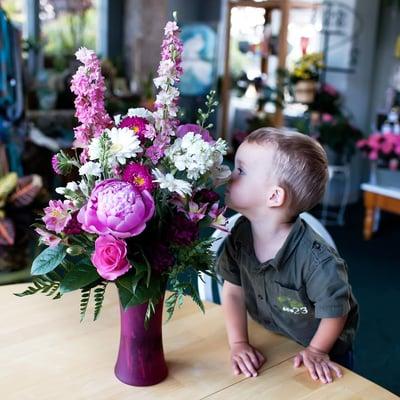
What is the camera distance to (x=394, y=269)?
3500mm

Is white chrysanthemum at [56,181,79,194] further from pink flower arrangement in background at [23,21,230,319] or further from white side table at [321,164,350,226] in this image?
white side table at [321,164,350,226]

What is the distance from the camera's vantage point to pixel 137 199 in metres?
0.77

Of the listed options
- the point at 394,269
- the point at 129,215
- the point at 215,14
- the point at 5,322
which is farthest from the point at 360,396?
the point at 215,14

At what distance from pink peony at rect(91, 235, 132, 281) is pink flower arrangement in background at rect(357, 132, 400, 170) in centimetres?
337

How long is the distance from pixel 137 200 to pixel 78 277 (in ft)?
0.53

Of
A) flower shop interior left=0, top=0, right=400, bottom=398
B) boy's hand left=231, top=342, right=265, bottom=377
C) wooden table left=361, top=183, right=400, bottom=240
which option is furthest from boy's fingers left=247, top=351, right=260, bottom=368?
wooden table left=361, top=183, right=400, bottom=240

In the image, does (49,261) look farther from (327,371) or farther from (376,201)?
(376,201)

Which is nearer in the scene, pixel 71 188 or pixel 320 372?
pixel 71 188

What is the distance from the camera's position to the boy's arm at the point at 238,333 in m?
1.05

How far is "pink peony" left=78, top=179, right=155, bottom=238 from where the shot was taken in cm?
76

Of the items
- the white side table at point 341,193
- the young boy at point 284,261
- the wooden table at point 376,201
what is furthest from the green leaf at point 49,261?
the white side table at point 341,193

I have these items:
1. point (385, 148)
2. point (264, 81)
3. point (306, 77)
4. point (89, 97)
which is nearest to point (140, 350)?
point (89, 97)

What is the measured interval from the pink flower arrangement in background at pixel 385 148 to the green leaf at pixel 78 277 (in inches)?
132

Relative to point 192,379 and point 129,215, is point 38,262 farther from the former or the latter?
point 192,379
